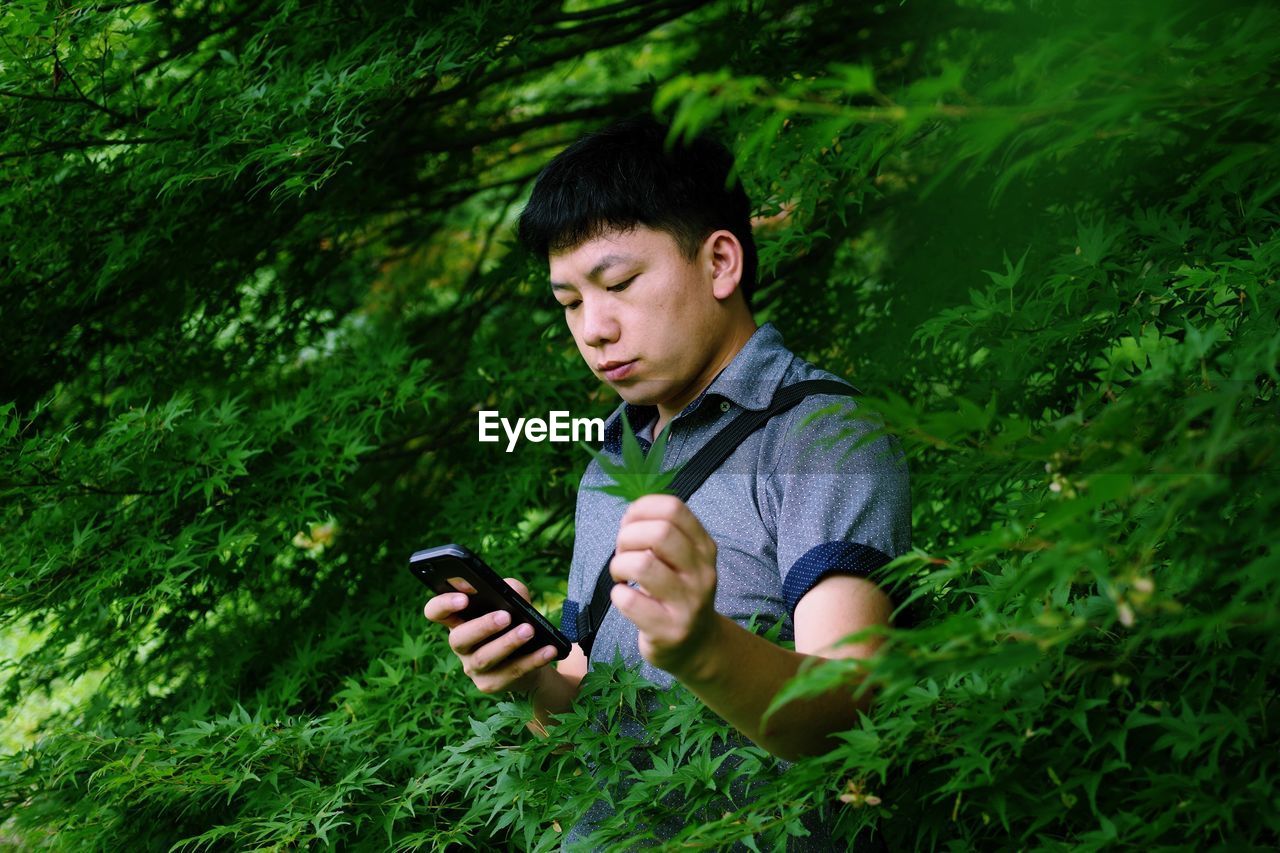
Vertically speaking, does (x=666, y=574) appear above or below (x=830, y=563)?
above

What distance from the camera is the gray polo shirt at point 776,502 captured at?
4.56ft

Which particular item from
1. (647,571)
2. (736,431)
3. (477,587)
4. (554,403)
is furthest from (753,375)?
(554,403)

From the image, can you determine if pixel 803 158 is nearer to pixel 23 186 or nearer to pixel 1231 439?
pixel 1231 439

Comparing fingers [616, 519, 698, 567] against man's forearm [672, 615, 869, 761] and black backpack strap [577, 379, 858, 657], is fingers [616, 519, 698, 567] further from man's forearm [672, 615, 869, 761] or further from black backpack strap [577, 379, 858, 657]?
black backpack strap [577, 379, 858, 657]

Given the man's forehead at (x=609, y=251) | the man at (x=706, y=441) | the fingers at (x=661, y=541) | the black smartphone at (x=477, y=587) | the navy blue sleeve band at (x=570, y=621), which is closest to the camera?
the fingers at (x=661, y=541)

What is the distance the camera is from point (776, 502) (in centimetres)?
150

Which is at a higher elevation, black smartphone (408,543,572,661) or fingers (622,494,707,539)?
fingers (622,494,707,539)

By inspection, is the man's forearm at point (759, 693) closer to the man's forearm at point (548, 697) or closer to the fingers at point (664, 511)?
the fingers at point (664, 511)

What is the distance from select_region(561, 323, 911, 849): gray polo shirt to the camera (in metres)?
1.39

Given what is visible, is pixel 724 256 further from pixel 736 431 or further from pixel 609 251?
pixel 736 431

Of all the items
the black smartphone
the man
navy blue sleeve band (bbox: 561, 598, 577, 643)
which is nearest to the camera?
the man

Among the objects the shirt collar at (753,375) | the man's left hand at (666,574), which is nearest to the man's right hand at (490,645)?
the shirt collar at (753,375)

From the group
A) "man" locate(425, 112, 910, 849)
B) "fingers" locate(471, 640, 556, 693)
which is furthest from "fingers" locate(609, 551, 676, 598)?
"fingers" locate(471, 640, 556, 693)

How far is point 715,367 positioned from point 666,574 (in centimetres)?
69
